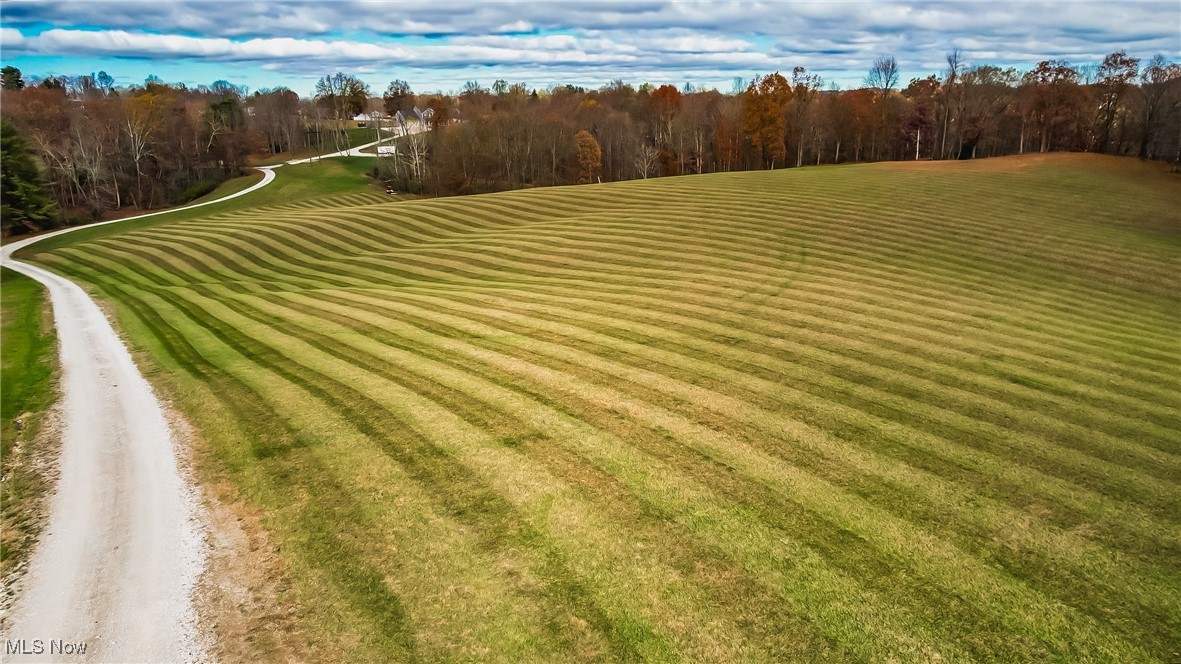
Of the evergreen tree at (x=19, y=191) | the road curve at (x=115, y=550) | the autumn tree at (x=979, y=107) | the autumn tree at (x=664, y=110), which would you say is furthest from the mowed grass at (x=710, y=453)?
the autumn tree at (x=664, y=110)

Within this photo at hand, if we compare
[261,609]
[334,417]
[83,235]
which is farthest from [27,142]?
[261,609]

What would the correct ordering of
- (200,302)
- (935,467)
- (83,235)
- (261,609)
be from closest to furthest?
(261,609), (935,467), (200,302), (83,235)

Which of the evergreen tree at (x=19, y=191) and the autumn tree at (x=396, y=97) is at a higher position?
the autumn tree at (x=396, y=97)

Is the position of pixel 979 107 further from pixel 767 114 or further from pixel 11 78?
pixel 11 78

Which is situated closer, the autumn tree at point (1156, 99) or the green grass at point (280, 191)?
the green grass at point (280, 191)

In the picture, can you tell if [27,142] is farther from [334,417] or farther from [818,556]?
[818,556]

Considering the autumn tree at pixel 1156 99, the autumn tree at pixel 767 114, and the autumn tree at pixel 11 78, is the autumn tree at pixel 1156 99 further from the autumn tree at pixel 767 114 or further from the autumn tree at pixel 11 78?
the autumn tree at pixel 11 78

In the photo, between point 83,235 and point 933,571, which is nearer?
point 933,571
